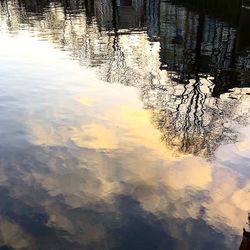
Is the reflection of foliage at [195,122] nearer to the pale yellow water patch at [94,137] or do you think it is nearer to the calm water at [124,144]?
the calm water at [124,144]

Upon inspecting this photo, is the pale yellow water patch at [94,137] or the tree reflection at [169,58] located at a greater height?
the pale yellow water patch at [94,137]

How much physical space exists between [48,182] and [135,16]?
47.9 m

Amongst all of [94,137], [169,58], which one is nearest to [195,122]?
[94,137]

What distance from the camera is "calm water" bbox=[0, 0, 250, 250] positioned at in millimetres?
13969

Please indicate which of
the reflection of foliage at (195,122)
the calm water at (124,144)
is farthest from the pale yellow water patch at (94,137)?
the reflection of foliage at (195,122)

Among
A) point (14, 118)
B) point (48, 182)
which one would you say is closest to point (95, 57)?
point (14, 118)

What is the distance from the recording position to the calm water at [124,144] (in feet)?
45.8

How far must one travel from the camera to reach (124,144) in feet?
65.4

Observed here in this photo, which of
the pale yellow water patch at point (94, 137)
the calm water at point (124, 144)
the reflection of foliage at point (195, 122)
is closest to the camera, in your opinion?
the calm water at point (124, 144)

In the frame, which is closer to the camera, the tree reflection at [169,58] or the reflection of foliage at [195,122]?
the reflection of foliage at [195,122]

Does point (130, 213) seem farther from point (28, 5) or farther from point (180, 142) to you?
point (28, 5)

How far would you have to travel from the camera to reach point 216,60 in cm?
3469

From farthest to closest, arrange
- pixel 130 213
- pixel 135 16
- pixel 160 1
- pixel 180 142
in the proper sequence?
pixel 160 1 < pixel 135 16 < pixel 180 142 < pixel 130 213

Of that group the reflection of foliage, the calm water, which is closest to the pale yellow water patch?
the calm water
